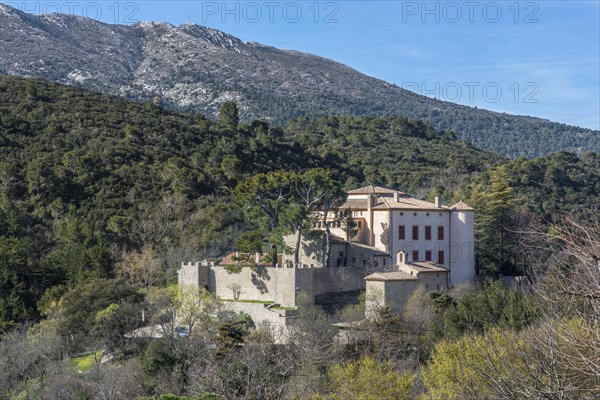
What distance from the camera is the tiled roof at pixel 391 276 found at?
31.2 meters

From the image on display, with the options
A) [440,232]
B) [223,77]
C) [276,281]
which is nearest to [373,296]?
[276,281]

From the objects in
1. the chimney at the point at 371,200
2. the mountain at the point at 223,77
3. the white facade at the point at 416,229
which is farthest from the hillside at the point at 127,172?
the mountain at the point at 223,77

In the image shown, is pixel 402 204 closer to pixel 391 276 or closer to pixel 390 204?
pixel 390 204

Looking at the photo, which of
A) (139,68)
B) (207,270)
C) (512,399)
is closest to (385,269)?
(207,270)

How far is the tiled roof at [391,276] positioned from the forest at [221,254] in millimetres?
1001

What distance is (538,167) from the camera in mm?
61906

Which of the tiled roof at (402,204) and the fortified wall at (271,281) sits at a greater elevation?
the tiled roof at (402,204)

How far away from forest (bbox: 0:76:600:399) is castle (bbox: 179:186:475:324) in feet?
3.26

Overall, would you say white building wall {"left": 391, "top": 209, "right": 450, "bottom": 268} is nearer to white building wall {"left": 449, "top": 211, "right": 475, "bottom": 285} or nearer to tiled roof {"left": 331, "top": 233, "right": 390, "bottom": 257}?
white building wall {"left": 449, "top": 211, "right": 475, "bottom": 285}

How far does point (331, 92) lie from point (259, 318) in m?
94.1

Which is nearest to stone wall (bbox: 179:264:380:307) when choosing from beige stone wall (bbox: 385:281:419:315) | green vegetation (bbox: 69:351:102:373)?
beige stone wall (bbox: 385:281:419:315)

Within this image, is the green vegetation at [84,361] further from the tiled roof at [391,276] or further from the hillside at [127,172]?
the tiled roof at [391,276]

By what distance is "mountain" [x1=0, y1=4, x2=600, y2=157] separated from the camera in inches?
4464

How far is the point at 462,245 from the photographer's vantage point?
35.9m
